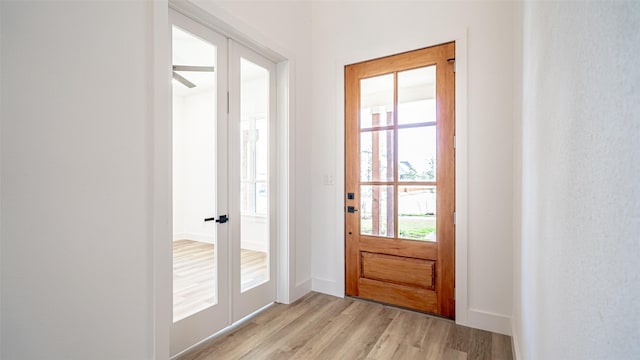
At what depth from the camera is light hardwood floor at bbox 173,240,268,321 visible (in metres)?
1.99

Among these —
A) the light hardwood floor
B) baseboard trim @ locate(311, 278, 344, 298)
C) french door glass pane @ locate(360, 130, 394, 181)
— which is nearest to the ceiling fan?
the light hardwood floor

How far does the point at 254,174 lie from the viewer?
8.86 ft

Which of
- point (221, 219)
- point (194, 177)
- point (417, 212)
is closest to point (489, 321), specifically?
point (417, 212)

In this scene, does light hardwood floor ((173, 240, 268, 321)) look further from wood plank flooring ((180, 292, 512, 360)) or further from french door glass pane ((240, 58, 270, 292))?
wood plank flooring ((180, 292, 512, 360))

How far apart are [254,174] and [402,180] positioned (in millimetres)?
1368

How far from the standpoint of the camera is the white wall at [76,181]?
121cm

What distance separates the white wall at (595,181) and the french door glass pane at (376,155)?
80.9 inches

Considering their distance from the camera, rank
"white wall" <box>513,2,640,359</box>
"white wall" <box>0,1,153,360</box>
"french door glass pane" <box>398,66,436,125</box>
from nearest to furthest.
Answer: "white wall" <box>513,2,640,359</box>
"white wall" <box>0,1,153,360</box>
"french door glass pane" <box>398,66,436,125</box>

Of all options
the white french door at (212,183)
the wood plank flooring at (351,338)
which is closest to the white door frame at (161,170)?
the white french door at (212,183)

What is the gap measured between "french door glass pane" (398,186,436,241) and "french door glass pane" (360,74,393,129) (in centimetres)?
69

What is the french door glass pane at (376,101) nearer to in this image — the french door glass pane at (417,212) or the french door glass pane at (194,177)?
the french door glass pane at (417,212)

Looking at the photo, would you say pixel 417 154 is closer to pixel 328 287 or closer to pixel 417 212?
pixel 417 212

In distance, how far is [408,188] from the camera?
2.69 metres

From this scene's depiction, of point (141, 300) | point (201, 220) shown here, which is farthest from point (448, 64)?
point (141, 300)
